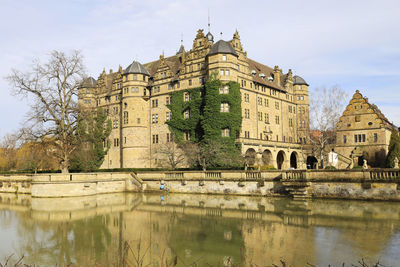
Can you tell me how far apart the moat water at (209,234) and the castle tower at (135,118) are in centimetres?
2657

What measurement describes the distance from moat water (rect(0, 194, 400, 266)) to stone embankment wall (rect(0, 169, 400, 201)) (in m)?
1.75

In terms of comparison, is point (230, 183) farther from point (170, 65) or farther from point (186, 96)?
point (170, 65)

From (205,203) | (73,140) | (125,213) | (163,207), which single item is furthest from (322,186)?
(73,140)

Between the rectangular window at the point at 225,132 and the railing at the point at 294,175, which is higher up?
the rectangular window at the point at 225,132

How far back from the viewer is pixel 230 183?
105 feet

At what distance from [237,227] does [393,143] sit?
1247 inches

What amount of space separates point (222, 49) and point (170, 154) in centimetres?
1545

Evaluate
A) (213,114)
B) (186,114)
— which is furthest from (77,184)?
(186,114)

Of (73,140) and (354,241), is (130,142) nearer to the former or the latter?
(73,140)

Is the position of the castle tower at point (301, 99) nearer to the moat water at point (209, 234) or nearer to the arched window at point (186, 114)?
the arched window at point (186, 114)

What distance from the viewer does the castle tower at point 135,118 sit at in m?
52.5

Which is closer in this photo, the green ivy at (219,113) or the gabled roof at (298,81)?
the green ivy at (219,113)

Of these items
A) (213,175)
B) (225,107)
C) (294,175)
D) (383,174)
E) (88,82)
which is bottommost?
(213,175)

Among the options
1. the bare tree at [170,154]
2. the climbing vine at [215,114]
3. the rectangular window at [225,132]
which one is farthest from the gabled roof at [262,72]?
the bare tree at [170,154]
